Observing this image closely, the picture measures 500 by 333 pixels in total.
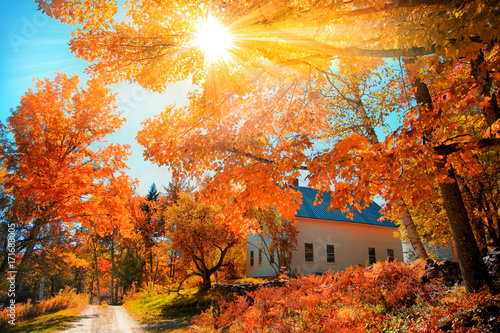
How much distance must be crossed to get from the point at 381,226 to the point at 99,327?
2344 centimetres

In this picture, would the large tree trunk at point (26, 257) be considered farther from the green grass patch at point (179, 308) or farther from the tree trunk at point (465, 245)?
the tree trunk at point (465, 245)

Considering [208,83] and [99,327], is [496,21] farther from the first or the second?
[99,327]

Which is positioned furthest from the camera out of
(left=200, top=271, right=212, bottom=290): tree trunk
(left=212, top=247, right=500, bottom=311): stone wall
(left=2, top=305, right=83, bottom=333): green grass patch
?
(left=200, top=271, right=212, bottom=290): tree trunk

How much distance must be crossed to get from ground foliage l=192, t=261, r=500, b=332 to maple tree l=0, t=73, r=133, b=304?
741 cm

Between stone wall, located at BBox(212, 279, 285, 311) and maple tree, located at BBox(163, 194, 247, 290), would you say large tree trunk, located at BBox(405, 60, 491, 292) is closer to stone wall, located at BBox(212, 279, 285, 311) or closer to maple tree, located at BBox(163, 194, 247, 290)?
stone wall, located at BBox(212, 279, 285, 311)

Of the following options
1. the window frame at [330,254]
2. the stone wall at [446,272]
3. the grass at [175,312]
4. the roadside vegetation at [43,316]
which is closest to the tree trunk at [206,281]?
the grass at [175,312]

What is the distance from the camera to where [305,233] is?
22656mm

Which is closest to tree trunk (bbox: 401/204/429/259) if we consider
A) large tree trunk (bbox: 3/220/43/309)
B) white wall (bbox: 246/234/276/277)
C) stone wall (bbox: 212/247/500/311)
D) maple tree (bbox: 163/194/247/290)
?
stone wall (bbox: 212/247/500/311)

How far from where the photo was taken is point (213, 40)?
605 cm

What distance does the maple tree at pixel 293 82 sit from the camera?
12.3 feet

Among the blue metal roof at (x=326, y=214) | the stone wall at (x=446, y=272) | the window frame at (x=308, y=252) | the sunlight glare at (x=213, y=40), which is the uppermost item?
the sunlight glare at (x=213, y=40)

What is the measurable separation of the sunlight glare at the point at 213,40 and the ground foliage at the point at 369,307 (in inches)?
242

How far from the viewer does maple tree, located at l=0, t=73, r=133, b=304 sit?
10906 millimetres

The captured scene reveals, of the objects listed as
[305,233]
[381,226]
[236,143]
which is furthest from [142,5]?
[381,226]
